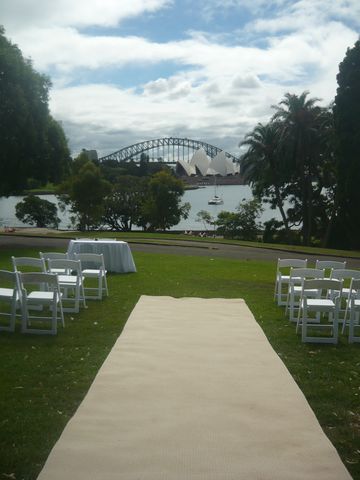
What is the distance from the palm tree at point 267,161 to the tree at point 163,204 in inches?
283

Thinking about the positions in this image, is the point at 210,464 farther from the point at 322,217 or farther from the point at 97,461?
the point at 322,217

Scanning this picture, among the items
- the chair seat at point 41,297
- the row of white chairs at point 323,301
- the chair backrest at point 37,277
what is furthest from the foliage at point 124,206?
the chair backrest at point 37,277

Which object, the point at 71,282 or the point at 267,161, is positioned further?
the point at 267,161

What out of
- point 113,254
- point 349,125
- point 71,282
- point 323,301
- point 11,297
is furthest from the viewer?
point 349,125

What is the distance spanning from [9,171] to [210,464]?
2690cm

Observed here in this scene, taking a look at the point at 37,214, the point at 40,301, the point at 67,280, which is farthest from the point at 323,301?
the point at 37,214

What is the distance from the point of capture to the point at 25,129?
91.2 feet

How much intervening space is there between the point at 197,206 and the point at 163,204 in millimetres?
50046

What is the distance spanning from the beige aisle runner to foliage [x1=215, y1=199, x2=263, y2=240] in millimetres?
37364

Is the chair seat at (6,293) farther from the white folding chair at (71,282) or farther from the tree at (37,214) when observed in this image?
the tree at (37,214)

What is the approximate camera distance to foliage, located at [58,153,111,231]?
147ft

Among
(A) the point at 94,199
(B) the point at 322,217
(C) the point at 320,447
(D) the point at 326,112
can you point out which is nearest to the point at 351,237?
(B) the point at 322,217

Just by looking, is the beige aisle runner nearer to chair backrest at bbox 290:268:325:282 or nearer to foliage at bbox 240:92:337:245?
chair backrest at bbox 290:268:325:282

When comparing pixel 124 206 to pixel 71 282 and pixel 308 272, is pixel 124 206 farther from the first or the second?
pixel 308 272
